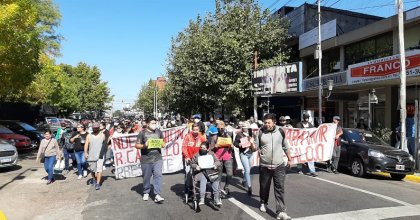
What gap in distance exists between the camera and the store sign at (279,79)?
24.0m

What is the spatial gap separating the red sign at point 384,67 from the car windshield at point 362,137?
4.20m

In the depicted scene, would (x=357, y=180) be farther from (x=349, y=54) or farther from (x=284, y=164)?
(x=349, y=54)

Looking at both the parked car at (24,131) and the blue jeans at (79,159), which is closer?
the blue jeans at (79,159)

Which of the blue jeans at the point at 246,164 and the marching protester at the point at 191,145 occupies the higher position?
the marching protester at the point at 191,145

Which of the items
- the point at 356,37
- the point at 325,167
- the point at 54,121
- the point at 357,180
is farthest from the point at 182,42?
the point at 357,180

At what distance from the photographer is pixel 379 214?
812 centimetres

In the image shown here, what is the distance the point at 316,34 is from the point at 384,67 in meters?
9.59

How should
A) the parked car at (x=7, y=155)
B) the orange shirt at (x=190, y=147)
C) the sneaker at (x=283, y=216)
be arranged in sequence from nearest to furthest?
the sneaker at (x=283, y=216) → the orange shirt at (x=190, y=147) → the parked car at (x=7, y=155)

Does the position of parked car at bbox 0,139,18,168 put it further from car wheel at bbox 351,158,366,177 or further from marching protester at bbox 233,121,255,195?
car wheel at bbox 351,158,366,177

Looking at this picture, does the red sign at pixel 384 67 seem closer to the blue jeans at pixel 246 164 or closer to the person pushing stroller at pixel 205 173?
the blue jeans at pixel 246 164

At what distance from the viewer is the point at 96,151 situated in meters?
11.5

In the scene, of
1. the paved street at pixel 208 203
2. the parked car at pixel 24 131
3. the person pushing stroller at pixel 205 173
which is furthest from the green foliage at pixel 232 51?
the person pushing stroller at pixel 205 173

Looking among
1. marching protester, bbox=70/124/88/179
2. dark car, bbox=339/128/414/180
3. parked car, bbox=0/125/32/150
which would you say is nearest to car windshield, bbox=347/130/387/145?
dark car, bbox=339/128/414/180

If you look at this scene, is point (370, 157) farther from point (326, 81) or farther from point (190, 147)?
point (326, 81)
